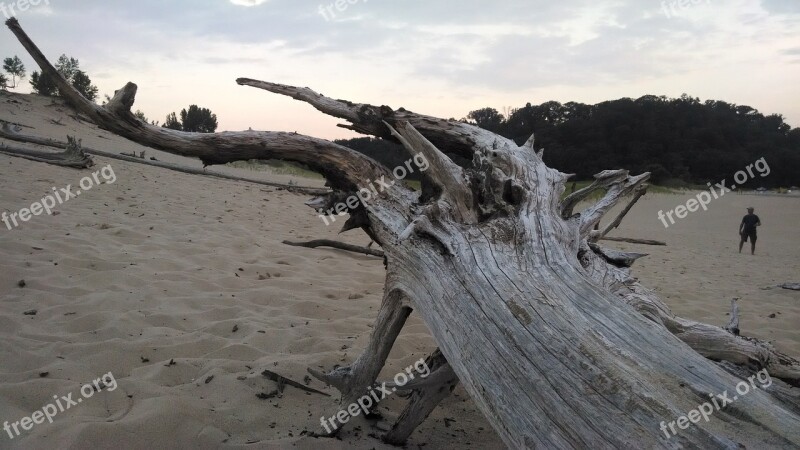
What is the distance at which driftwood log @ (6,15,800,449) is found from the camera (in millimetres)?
1475

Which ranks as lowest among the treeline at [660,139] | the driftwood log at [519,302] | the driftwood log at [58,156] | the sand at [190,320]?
the sand at [190,320]

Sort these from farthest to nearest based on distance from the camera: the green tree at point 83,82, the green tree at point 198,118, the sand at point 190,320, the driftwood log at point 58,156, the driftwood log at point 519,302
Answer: the green tree at point 198,118 < the green tree at point 83,82 < the driftwood log at point 58,156 < the sand at point 190,320 < the driftwood log at point 519,302

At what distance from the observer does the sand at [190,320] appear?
2549 millimetres

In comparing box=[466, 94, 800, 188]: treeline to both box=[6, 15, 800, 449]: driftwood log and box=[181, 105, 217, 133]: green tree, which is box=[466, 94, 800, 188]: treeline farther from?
box=[6, 15, 800, 449]: driftwood log

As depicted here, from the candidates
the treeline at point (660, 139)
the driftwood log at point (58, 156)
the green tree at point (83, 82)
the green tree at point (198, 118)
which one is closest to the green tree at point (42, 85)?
the green tree at point (83, 82)

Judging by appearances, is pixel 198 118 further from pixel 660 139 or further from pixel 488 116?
pixel 660 139

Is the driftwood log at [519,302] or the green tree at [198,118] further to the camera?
the green tree at [198,118]

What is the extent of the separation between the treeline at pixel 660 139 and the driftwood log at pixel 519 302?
2938cm

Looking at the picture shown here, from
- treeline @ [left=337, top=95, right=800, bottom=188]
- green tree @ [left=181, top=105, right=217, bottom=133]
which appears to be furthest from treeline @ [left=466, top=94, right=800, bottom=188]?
green tree @ [left=181, top=105, right=217, bottom=133]

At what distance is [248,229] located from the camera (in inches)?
295

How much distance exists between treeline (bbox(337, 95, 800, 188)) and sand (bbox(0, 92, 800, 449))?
26.0 meters

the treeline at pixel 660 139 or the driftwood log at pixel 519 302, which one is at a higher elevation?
the treeline at pixel 660 139

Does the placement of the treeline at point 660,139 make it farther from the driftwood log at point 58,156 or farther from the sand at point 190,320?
the sand at point 190,320

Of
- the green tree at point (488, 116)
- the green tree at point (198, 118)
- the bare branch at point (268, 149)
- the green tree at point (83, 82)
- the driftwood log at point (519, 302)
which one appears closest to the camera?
the driftwood log at point (519, 302)
